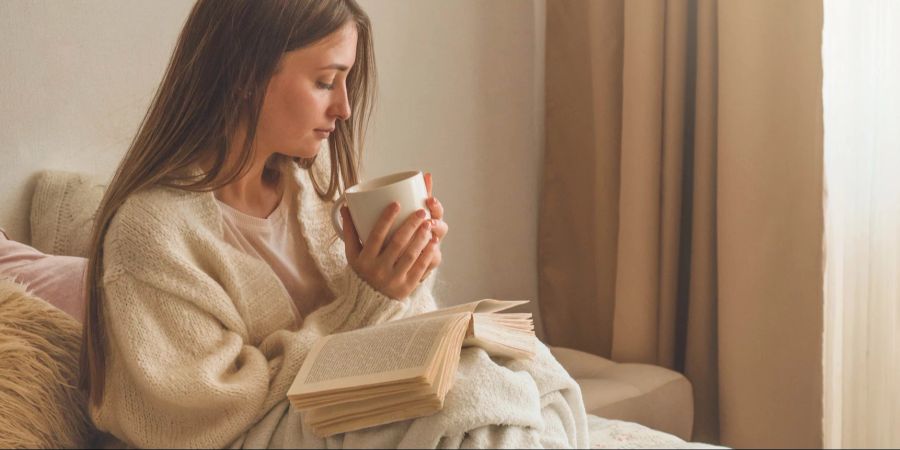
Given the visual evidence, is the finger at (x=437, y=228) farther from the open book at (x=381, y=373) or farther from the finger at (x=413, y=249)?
the open book at (x=381, y=373)

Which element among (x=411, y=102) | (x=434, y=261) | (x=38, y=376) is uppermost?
(x=411, y=102)

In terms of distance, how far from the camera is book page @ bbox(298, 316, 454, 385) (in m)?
0.95

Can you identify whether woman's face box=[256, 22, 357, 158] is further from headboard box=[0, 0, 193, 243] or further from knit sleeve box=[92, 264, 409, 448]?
headboard box=[0, 0, 193, 243]

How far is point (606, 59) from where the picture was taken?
218 centimetres

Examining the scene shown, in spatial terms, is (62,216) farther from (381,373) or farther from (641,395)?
(641,395)

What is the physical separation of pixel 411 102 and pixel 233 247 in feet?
3.32

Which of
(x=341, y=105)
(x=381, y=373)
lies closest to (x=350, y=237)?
(x=341, y=105)

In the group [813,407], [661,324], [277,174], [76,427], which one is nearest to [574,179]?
[661,324]

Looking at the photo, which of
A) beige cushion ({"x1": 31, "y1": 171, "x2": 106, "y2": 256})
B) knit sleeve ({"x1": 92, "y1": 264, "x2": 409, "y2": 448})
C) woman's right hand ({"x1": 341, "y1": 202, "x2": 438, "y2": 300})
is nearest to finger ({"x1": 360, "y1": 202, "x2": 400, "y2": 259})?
woman's right hand ({"x1": 341, "y1": 202, "x2": 438, "y2": 300})

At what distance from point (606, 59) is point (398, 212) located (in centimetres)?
120

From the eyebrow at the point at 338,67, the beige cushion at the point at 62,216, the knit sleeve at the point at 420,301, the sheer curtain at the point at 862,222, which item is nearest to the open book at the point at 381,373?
the knit sleeve at the point at 420,301

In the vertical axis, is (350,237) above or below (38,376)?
above

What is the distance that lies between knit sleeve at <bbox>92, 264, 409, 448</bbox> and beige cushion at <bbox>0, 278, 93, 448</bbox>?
9cm

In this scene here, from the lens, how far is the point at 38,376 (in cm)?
117
